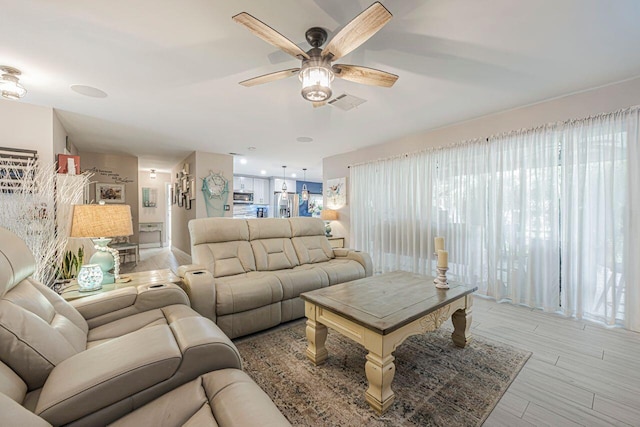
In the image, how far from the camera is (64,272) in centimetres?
258

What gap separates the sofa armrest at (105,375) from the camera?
835 millimetres

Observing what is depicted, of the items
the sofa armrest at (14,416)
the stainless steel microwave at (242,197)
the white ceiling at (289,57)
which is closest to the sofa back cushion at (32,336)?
the sofa armrest at (14,416)

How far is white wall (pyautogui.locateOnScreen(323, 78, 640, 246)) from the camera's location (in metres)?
2.54

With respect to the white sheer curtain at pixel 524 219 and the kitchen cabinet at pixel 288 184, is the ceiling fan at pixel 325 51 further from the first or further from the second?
the kitchen cabinet at pixel 288 184

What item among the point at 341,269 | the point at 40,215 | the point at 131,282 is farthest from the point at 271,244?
the point at 40,215

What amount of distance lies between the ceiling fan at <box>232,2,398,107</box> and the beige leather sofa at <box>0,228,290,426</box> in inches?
61.1

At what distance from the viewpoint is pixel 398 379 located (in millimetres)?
1809

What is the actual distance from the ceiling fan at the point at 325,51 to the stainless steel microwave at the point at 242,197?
6.81m

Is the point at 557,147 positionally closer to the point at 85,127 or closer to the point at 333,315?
the point at 333,315

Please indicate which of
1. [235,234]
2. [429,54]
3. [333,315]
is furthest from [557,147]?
[235,234]

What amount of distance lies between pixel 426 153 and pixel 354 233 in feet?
6.80

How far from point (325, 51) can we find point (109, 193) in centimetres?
662

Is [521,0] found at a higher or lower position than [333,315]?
higher

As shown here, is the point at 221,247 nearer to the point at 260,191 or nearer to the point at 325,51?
the point at 325,51
